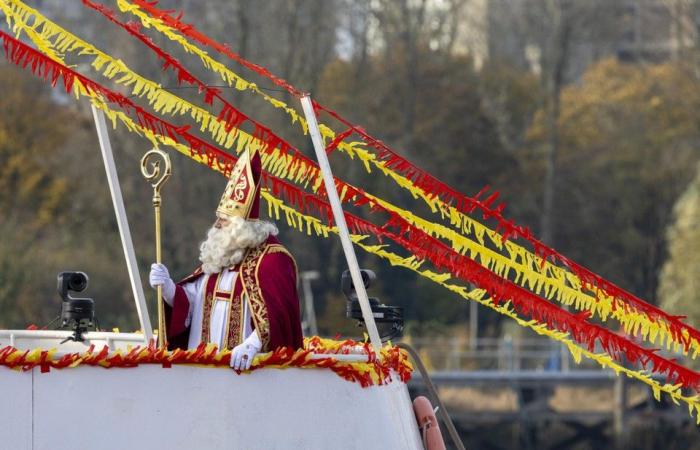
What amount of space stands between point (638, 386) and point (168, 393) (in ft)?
84.0

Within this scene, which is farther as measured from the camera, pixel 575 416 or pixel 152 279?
pixel 575 416

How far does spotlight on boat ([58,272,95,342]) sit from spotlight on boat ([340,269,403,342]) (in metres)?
1.53

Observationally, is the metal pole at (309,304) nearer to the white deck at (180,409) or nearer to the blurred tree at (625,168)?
the blurred tree at (625,168)

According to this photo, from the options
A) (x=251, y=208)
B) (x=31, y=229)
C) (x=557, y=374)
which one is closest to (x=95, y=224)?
(x=31, y=229)

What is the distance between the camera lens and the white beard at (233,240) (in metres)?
8.64

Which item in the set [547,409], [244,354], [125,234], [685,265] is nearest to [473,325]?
[547,409]

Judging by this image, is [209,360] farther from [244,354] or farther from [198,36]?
[198,36]

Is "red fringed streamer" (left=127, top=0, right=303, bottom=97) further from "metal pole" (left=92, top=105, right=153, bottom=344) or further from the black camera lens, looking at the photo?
the black camera lens

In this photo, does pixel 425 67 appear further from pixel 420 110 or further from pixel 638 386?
pixel 638 386

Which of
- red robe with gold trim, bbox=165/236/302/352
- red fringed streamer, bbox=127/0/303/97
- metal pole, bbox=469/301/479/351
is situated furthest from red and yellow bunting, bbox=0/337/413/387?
metal pole, bbox=469/301/479/351

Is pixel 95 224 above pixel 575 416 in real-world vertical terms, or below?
above

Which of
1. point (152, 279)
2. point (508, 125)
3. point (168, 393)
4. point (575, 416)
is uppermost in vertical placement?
point (508, 125)

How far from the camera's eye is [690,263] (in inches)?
1321

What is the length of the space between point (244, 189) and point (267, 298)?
57 cm
